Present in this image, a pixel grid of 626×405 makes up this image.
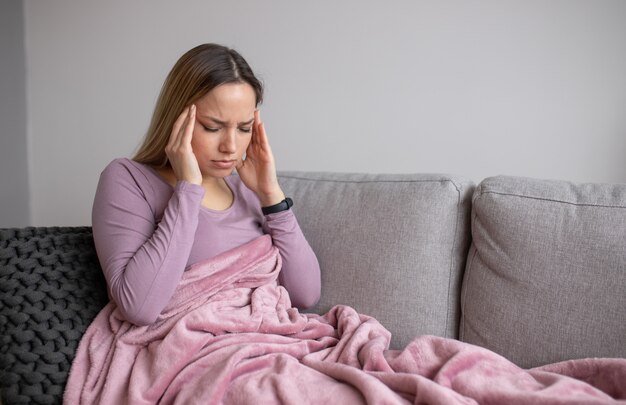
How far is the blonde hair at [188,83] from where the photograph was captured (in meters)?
1.35

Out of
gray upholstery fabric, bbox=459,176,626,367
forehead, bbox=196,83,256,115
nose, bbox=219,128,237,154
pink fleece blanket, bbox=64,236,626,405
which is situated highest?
forehead, bbox=196,83,256,115

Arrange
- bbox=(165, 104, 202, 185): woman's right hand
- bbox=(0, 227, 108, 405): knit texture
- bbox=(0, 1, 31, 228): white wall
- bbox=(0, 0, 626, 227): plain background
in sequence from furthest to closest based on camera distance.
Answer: bbox=(0, 1, 31, 228): white wall
bbox=(0, 0, 626, 227): plain background
bbox=(165, 104, 202, 185): woman's right hand
bbox=(0, 227, 108, 405): knit texture

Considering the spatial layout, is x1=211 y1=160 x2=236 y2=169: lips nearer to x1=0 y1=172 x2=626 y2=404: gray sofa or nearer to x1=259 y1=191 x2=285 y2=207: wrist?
x1=259 y1=191 x2=285 y2=207: wrist

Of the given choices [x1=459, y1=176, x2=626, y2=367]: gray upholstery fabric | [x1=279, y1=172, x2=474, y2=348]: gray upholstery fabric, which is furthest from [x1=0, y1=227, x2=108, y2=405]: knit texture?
[x1=459, y1=176, x2=626, y2=367]: gray upholstery fabric

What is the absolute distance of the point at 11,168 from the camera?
2.56 meters

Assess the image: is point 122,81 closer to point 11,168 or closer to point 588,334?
point 11,168

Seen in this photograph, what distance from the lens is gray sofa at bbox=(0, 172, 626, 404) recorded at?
121 cm

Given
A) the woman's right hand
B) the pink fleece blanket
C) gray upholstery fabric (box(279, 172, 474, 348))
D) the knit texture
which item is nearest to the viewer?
the pink fleece blanket

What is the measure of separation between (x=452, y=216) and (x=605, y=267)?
1.24 feet

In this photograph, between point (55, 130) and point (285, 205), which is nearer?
point (285, 205)

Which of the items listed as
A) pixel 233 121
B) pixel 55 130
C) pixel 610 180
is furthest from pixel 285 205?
pixel 55 130

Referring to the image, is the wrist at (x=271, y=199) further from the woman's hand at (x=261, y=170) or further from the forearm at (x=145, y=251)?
the forearm at (x=145, y=251)

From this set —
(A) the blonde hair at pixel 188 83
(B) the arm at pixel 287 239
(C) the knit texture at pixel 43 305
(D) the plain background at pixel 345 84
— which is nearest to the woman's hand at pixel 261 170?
(B) the arm at pixel 287 239

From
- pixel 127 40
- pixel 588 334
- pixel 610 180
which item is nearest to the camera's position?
pixel 588 334
